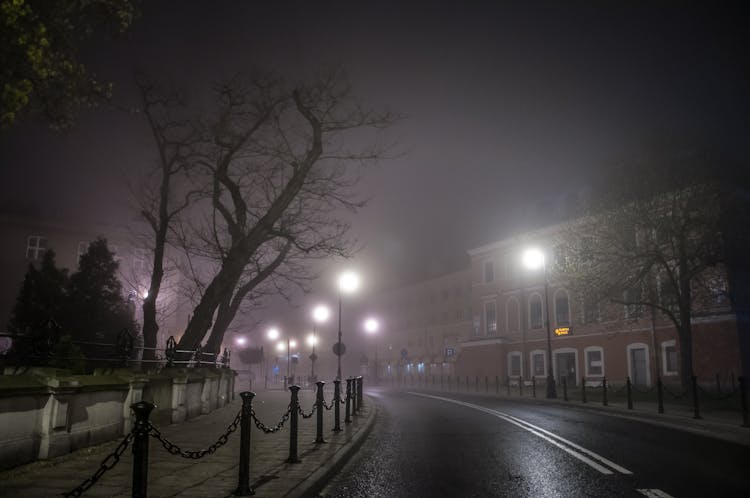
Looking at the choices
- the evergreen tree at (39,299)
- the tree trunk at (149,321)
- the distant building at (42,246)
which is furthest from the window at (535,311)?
the tree trunk at (149,321)

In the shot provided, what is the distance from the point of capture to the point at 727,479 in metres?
7.68

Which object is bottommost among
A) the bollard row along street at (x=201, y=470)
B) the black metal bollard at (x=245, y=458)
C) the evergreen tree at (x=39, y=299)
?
the bollard row along street at (x=201, y=470)

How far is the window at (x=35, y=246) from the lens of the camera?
52.8 meters

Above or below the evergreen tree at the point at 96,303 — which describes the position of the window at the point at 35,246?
above

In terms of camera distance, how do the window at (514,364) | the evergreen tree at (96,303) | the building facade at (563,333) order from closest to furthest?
the evergreen tree at (96,303), the building facade at (563,333), the window at (514,364)

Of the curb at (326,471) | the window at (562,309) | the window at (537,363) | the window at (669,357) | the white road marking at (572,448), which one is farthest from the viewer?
the window at (537,363)

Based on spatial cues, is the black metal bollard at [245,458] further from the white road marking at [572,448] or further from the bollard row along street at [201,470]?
the white road marking at [572,448]

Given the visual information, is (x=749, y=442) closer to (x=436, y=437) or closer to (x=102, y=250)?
(x=436, y=437)

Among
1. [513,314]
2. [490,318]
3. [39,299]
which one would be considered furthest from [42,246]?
[513,314]

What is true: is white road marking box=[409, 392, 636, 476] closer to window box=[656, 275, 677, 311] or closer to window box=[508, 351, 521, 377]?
window box=[656, 275, 677, 311]

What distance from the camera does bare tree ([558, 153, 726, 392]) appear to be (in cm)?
2383

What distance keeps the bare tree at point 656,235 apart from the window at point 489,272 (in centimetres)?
2494

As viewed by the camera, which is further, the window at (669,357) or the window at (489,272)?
the window at (489,272)

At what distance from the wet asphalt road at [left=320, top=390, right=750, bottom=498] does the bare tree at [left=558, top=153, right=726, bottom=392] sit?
1129 centimetres
